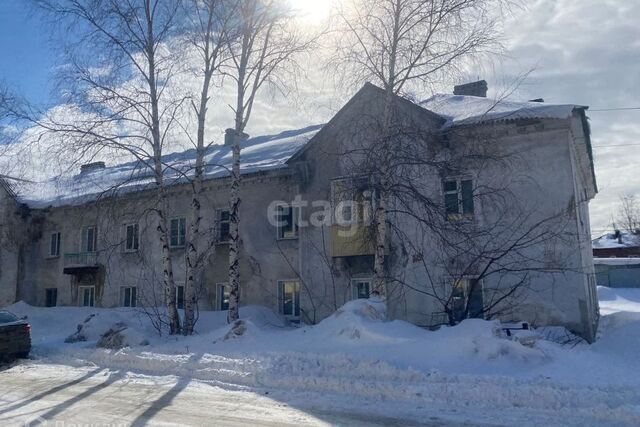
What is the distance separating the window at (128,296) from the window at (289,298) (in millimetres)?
6894

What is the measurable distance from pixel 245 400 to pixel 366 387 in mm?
1783

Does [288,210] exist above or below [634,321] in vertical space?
above

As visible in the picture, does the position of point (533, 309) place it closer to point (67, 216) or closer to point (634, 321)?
point (634, 321)

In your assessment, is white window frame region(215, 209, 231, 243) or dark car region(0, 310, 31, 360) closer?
dark car region(0, 310, 31, 360)

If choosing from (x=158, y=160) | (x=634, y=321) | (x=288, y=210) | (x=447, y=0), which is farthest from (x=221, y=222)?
(x=634, y=321)

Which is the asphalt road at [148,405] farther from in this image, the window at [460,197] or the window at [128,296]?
the window at [128,296]

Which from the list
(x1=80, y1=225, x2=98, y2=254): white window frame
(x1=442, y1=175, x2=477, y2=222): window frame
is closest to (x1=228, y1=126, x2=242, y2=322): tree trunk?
(x1=442, y1=175, x2=477, y2=222): window frame

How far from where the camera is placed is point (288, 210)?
18016mm

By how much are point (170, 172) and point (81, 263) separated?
261 inches

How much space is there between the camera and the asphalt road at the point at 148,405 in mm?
6297

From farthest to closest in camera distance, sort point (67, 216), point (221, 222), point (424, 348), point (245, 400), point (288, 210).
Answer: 1. point (67, 216)
2. point (221, 222)
3. point (288, 210)
4. point (424, 348)
5. point (245, 400)

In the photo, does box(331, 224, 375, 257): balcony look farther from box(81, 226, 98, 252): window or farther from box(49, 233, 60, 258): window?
box(49, 233, 60, 258): window

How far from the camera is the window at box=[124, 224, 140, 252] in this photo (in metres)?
21.3

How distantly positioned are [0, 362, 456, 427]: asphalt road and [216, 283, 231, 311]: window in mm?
9177
